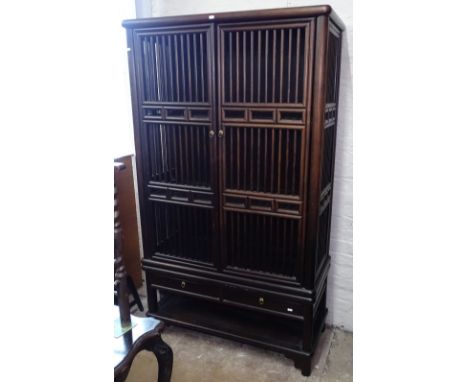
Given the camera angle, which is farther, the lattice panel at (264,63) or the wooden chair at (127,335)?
the lattice panel at (264,63)

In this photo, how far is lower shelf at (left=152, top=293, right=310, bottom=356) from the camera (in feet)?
6.43

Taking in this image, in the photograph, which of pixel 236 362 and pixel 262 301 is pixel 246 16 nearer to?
pixel 262 301

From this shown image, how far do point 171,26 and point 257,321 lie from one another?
64.7 inches

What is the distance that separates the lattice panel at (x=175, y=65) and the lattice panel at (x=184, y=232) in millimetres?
601

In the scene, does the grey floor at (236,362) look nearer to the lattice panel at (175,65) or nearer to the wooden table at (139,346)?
the wooden table at (139,346)

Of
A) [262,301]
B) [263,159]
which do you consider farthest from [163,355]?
[263,159]

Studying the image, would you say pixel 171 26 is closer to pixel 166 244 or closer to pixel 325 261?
pixel 166 244

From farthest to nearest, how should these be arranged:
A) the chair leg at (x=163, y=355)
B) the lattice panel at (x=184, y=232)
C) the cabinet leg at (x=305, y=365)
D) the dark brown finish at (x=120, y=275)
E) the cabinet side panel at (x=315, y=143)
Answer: the lattice panel at (x=184, y=232)
the cabinet leg at (x=305, y=365)
the cabinet side panel at (x=315, y=143)
the chair leg at (x=163, y=355)
the dark brown finish at (x=120, y=275)

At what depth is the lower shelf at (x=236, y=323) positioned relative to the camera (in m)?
1.96

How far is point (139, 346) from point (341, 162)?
1.41m

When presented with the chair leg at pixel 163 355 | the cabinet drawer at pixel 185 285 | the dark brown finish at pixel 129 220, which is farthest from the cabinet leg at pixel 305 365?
the dark brown finish at pixel 129 220
